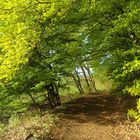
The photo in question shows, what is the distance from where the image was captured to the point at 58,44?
57.1 feet

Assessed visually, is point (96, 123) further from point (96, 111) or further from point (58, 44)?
point (58, 44)

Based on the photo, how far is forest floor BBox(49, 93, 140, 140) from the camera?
14242 mm

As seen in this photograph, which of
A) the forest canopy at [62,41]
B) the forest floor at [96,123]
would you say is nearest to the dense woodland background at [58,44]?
the forest canopy at [62,41]

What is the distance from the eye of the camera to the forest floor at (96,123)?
14.2 meters

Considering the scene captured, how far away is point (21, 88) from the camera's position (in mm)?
17719

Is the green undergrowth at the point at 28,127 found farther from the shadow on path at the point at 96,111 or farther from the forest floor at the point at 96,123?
the shadow on path at the point at 96,111

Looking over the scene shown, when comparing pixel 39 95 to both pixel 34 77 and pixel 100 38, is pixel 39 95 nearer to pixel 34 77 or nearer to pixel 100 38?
pixel 34 77

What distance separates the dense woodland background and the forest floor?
2.89 feet

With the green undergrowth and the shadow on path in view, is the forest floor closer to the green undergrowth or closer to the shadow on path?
the shadow on path

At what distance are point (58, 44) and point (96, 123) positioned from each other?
14.2 ft

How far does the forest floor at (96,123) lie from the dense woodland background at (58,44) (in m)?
0.88

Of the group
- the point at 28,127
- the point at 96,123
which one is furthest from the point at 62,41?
the point at 28,127

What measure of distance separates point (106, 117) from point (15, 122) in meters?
4.56

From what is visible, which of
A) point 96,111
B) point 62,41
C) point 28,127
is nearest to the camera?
point 28,127
